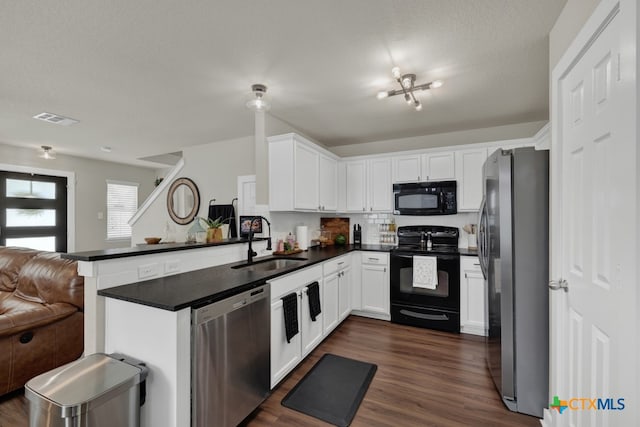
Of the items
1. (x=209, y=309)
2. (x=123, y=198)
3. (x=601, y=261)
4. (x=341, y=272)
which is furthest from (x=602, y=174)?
(x=123, y=198)

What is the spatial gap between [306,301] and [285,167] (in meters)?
1.47

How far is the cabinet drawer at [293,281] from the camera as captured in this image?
208cm

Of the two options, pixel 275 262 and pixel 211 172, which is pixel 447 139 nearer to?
pixel 275 262

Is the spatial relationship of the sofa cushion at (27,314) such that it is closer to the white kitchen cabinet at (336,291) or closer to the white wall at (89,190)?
the white kitchen cabinet at (336,291)

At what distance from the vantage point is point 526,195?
1.91 metres

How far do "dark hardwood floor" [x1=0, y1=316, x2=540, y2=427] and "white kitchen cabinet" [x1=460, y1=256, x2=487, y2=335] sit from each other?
148 millimetres

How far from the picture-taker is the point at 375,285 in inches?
A: 142

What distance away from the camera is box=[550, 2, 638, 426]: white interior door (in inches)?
39.4

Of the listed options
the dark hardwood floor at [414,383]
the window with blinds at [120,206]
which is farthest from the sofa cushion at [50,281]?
the window with blinds at [120,206]

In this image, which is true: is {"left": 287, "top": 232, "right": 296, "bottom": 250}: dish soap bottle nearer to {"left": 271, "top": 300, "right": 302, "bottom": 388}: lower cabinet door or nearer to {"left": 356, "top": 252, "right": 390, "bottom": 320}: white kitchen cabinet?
{"left": 356, "top": 252, "right": 390, "bottom": 320}: white kitchen cabinet

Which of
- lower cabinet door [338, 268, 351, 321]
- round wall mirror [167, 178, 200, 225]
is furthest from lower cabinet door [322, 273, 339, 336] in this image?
round wall mirror [167, 178, 200, 225]

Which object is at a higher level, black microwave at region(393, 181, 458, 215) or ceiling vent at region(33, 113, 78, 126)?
ceiling vent at region(33, 113, 78, 126)

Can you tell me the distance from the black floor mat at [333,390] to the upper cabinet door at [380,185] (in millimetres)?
2160

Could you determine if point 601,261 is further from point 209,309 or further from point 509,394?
point 209,309
